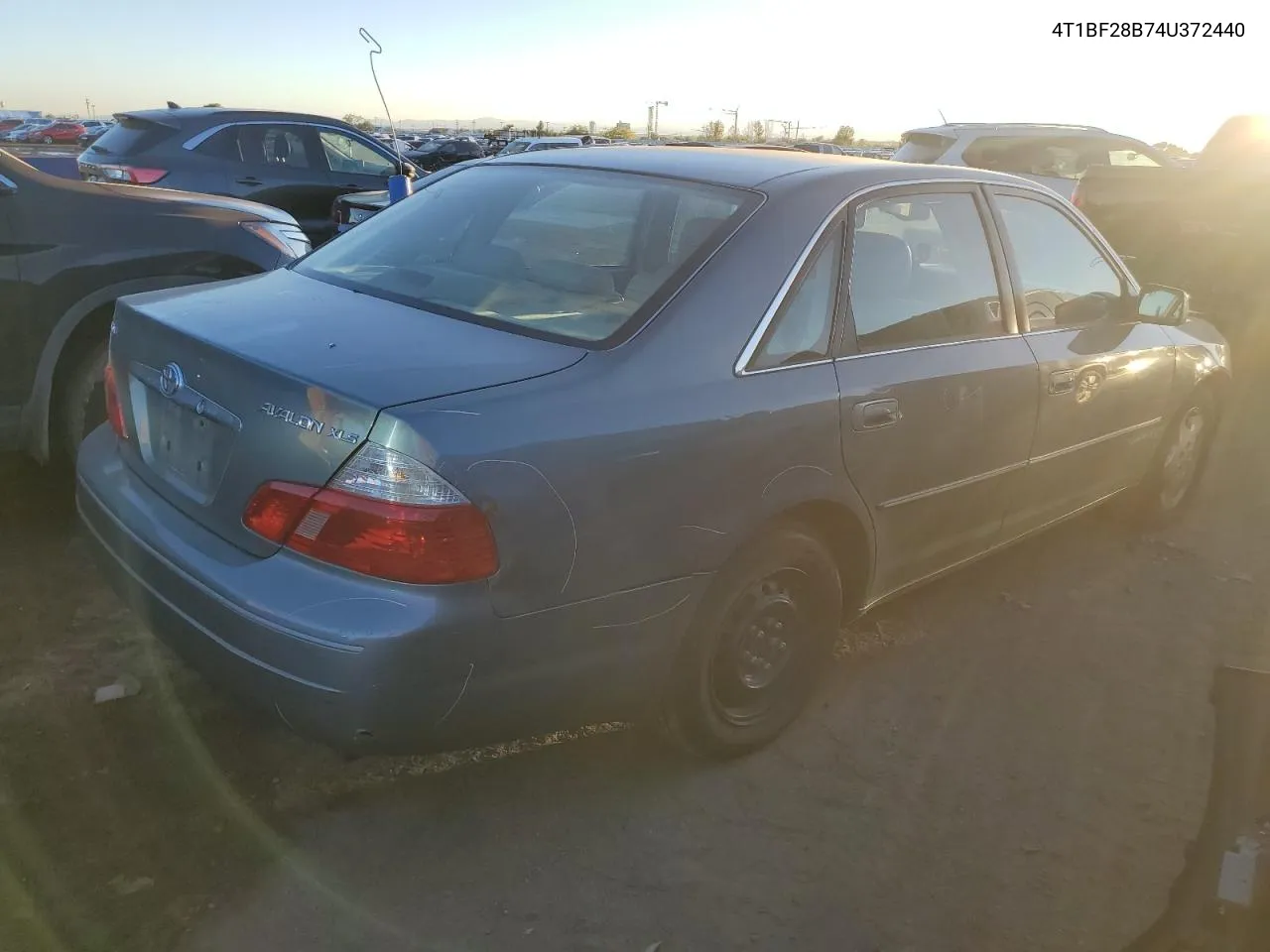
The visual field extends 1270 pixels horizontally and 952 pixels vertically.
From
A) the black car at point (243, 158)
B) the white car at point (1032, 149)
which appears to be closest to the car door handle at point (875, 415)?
the black car at point (243, 158)

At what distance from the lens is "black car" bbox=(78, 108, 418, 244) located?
27.4 ft

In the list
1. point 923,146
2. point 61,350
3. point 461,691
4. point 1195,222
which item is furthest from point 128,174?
point 1195,222

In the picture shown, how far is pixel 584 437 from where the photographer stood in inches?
88.6

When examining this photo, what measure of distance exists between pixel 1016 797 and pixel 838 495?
3.45 ft

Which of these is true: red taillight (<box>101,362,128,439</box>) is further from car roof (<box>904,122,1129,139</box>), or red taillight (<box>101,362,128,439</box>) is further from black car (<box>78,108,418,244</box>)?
car roof (<box>904,122,1129,139</box>)

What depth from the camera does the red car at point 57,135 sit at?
4588 centimetres

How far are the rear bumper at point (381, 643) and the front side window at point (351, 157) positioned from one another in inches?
298

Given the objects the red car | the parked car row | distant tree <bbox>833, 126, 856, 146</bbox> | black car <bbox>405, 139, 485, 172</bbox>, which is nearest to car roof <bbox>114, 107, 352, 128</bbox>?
black car <bbox>405, 139, 485, 172</bbox>

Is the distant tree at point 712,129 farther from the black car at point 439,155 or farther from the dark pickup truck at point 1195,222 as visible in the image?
the dark pickup truck at point 1195,222

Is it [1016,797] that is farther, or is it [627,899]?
[1016,797]

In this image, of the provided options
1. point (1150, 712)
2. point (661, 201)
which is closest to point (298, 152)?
point (661, 201)

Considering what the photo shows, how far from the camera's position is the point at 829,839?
2758mm

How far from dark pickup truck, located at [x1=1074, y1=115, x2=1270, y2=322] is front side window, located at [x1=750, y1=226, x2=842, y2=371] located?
562cm

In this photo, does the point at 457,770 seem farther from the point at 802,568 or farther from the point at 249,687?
the point at 802,568
